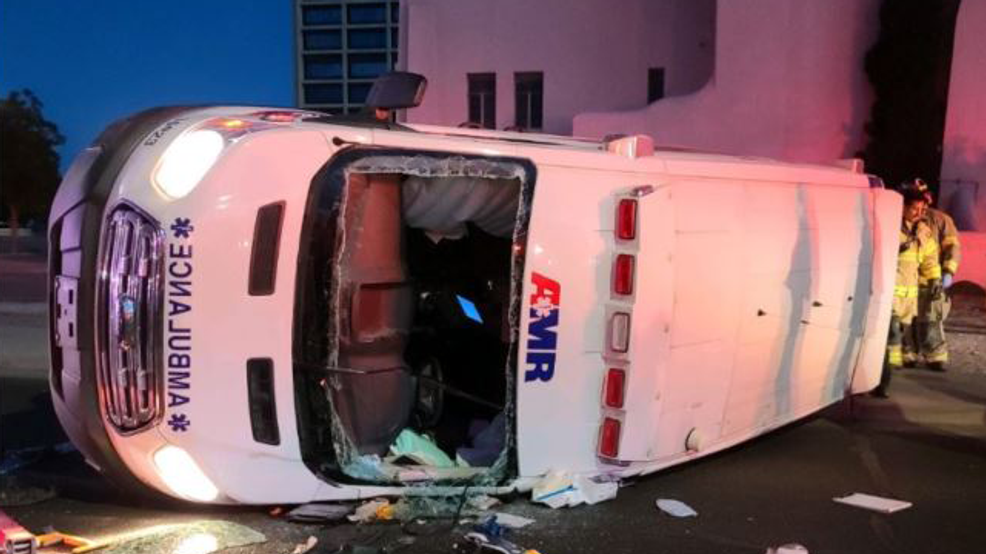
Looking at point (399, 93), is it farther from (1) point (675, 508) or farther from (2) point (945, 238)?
(2) point (945, 238)

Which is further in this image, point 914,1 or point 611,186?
point 914,1

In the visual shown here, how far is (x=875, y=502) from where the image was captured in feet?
14.8

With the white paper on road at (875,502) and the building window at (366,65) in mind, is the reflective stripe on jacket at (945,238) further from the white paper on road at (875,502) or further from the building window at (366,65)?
the building window at (366,65)

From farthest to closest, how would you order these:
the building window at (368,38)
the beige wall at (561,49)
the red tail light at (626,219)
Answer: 1. the building window at (368,38)
2. the beige wall at (561,49)
3. the red tail light at (626,219)

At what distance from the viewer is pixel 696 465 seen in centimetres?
507

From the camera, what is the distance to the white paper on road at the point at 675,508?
4.29 metres

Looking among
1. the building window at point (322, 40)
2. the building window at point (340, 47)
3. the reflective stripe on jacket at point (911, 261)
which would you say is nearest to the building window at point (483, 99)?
the building window at point (340, 47)

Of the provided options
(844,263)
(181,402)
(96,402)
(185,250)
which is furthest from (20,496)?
(844,263)

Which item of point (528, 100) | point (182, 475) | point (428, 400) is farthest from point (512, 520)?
point (528, 100)

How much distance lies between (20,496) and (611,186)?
3.25m

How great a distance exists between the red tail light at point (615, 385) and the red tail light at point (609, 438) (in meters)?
0.09

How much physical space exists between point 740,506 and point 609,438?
0.80 m

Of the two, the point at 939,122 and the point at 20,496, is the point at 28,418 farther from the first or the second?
the point at 939,122

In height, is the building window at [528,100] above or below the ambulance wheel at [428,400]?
above
